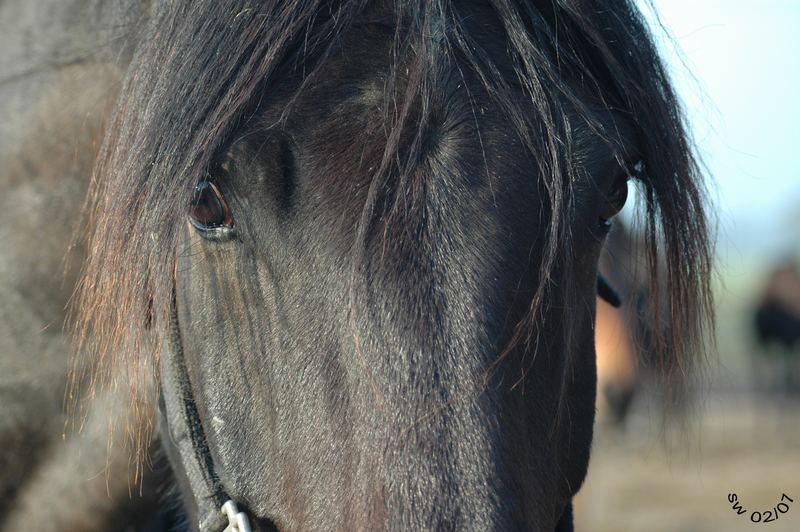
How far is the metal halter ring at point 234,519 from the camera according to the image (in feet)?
5.73

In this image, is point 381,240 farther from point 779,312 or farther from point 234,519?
point 779,312

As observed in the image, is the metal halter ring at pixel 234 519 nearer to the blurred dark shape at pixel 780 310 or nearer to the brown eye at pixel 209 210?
the brown eye at pixel 209 210

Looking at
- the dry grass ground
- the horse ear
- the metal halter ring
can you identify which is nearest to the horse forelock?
the metal halter ring

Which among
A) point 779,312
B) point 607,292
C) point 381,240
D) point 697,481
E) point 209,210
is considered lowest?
point 779,312

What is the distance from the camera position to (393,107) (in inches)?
66.1

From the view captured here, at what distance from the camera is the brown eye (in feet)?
5.71

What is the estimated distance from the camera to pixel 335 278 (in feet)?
5.22

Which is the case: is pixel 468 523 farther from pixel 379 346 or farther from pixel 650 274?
pixel 650 274

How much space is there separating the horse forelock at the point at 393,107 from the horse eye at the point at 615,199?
5 centimetres

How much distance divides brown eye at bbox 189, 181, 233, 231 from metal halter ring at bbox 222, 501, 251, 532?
0.54 meters

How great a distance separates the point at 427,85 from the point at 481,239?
1.01ft

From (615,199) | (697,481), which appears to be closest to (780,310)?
(697,481)

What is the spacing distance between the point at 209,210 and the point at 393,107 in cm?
41

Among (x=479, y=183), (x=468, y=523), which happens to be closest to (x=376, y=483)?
(x=468, y=523)
